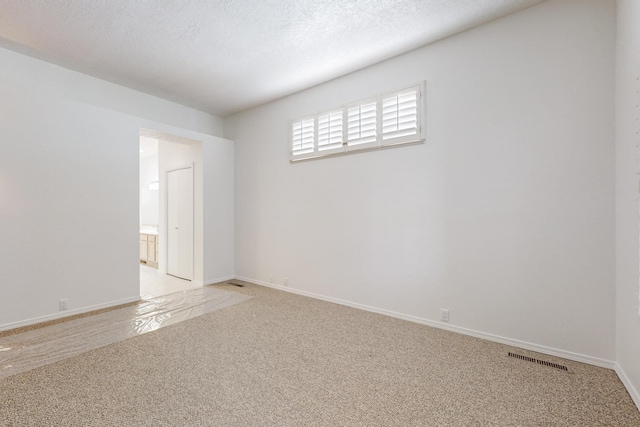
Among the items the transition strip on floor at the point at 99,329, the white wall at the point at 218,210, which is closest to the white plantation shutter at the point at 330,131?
the white wall at the point at 218,210

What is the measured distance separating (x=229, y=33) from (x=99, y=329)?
347 centimetres

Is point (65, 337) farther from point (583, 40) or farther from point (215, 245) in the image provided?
point (583, 40)

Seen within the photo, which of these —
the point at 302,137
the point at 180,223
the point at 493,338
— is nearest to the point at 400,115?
the point at 302,137

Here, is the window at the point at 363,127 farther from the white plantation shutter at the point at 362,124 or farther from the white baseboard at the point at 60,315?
the white baseboard at the point at 60,315

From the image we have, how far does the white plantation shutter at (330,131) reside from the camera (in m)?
3.93

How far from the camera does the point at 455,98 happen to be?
3016 millimetres

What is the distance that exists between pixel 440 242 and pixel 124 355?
3.27 meters

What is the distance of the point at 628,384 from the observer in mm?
2010

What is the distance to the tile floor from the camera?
4.43 meters

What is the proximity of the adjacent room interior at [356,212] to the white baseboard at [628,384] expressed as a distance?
0.08ft

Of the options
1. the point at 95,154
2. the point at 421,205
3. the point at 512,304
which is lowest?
the point at 512,304

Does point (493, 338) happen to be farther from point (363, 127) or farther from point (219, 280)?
point (219, 280)

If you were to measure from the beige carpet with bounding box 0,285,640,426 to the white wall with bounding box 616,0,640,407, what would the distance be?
0.99 ft

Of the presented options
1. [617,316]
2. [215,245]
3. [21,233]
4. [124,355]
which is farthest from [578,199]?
[21,233]
